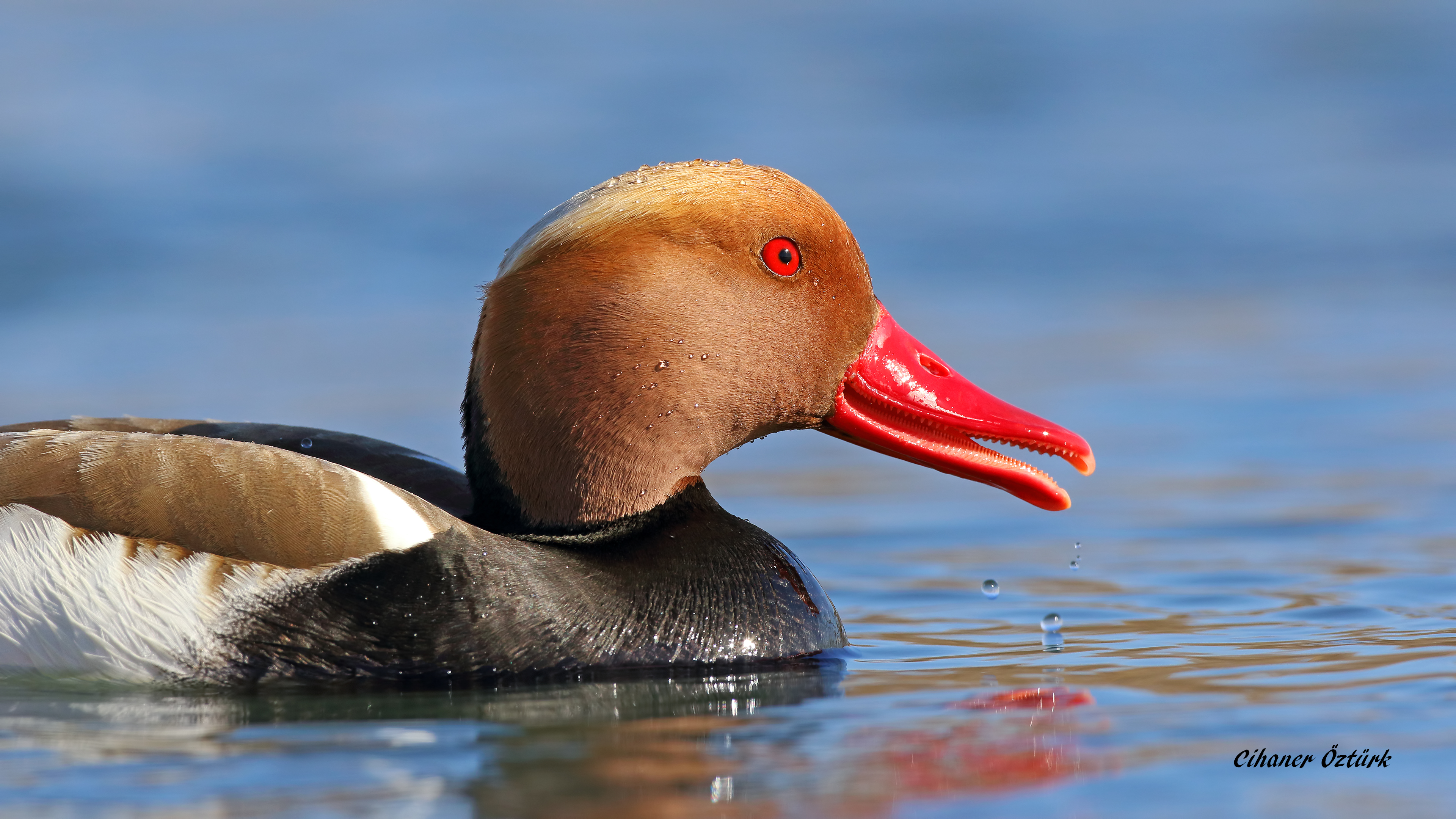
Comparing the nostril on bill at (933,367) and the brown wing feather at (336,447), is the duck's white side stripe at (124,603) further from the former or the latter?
the nostril on bill at (933,367)

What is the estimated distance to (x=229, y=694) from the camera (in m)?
4.53

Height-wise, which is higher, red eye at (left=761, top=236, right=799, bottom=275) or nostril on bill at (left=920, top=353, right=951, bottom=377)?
red eye at (left=761, top=236, right=799, bottom=275)

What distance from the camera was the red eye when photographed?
5082 millimetres

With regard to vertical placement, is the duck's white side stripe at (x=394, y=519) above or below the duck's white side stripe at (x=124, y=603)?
above

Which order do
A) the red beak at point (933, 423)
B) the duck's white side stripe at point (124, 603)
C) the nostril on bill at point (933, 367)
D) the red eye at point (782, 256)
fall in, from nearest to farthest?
the duck's white side stripe at point (124, 603) → the red eye at point (782, 256) → the red beak at point (933, 423) → the nostril on bill at point (933, 367)

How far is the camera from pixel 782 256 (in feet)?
16.7

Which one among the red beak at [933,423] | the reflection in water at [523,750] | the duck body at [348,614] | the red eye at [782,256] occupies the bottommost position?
the reflection in water at [523,750]

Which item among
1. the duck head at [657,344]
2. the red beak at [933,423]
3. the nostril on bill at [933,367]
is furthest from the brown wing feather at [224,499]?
the nostril on bill at [933,367]

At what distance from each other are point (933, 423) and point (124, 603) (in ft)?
7.12

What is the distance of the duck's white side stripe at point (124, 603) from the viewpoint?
460 centimetres

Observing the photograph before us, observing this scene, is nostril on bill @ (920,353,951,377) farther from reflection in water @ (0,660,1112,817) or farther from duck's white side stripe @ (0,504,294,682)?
duck's white side stripe @ (0,504,294,682)

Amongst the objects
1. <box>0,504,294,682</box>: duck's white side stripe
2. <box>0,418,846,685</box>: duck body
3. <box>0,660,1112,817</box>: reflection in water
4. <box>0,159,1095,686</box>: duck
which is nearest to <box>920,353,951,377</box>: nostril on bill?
<box>0,159,1095,686</box>: duck

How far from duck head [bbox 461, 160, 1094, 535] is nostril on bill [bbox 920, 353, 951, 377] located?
0.22 metres

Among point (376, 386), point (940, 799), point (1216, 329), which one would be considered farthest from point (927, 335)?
point (940, 799)
